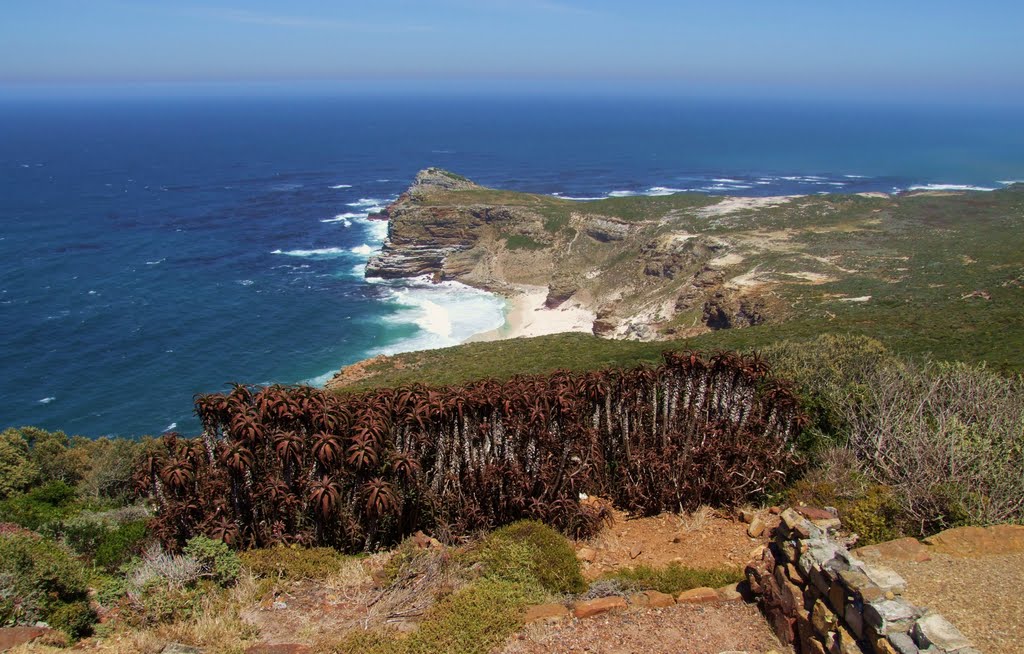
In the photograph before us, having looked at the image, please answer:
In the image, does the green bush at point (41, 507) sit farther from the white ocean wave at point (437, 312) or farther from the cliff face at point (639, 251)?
the cliff face at point (639, 251)

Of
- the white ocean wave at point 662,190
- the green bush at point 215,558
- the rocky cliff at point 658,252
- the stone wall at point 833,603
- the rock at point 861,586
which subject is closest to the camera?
the stone wall at point 833,603

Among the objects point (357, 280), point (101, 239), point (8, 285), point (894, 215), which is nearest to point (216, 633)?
point (357, 280)

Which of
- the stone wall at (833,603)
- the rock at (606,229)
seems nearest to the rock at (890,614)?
the stone wall at (833,603)

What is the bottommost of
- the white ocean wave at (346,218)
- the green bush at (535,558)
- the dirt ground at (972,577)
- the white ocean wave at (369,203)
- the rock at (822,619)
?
the white ocean wave at (346,218)

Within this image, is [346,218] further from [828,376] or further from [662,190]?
[828,376]

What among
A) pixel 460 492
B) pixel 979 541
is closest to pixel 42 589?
pixel 460 492

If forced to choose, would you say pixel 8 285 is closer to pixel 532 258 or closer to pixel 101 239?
pixel 101 239
